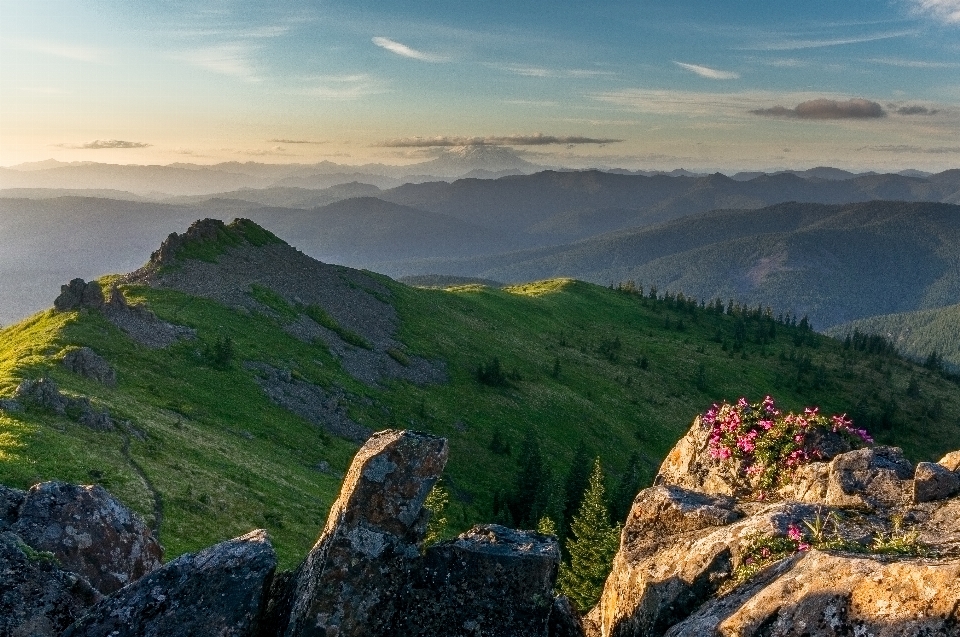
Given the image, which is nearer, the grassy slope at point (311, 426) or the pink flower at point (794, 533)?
the pink flower at point (794, 533)

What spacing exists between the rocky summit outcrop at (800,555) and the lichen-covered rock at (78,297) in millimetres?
73111

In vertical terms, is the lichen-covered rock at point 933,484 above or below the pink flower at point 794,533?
above

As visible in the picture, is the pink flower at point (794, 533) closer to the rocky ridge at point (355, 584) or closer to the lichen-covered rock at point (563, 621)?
the rocky ridge at point (355, 584)

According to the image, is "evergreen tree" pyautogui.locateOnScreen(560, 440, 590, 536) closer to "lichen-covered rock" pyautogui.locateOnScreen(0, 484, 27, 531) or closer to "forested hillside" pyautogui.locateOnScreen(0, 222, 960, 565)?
"forested hillside" pyautogui.locateOnScreen(0, 222, 960, 565)

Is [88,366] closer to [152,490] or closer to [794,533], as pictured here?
[152,490]

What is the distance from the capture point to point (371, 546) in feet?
42.9

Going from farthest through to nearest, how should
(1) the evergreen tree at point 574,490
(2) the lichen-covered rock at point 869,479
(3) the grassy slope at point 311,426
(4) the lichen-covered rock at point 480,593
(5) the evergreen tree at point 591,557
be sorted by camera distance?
(1) the evergreen tree at point 574,490, (5) the evergreen tree at point 591,557, (3) the grassy slope at point 311,426, (2) the lichen-covered rock at point 869,479, (4) the lichen-covered rock at point 480,593

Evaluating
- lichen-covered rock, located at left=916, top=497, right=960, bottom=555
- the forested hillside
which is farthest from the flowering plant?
the forested hillside

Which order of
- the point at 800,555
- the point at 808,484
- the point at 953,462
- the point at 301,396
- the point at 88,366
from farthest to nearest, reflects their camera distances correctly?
the point at 301,396 < the point at 88,366 < the point at 808,484 < the point at 953,462 < the point at 800,555

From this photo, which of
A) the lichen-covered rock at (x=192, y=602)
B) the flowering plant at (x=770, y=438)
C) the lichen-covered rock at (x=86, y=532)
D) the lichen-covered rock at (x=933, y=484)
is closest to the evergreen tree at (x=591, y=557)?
the flowering plant at (x=770, y=438)

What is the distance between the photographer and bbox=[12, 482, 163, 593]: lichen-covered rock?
1644 centimetres

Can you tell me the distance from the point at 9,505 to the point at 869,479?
896 inches

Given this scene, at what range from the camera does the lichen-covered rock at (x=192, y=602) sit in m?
12.3

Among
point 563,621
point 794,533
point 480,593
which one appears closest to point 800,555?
point 794,533
